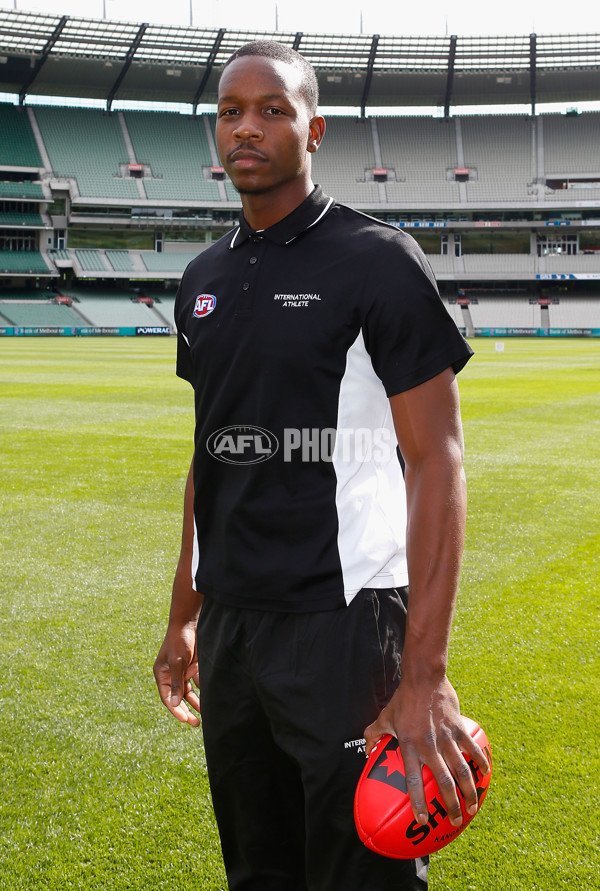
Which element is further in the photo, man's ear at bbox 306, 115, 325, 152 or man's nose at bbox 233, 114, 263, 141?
man's ear at bbox 306, 115, 325, 152

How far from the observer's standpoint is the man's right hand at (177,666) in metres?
2.19

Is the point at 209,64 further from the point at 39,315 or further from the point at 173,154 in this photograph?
the point at 39,315

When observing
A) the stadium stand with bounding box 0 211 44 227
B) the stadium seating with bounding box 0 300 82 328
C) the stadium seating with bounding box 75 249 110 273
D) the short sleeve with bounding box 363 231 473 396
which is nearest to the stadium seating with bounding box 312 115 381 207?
the stadium seating with bounding box 75 249 110 273

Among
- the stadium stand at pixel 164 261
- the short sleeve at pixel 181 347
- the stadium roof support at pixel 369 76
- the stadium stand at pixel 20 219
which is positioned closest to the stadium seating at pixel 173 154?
the stadium stand at pixel 164 261

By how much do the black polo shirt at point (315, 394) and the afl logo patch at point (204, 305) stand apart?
0.01 meters

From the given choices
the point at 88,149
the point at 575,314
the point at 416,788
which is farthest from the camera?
the point at 88,149

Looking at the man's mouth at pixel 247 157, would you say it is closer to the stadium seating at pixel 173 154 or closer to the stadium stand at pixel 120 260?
the stadium stand at pixel 120 260

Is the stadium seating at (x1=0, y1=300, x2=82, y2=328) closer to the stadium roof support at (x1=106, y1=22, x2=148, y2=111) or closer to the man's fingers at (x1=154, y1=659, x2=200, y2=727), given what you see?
the stadium roof support at (x1=106, y1=22, x2=148, y2=111)

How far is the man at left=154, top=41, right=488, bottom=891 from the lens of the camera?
5.22ft

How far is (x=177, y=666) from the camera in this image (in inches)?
86.6

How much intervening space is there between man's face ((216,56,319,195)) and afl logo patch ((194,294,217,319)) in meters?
0.25

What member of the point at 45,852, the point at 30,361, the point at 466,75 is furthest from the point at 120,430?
the point at 466,75

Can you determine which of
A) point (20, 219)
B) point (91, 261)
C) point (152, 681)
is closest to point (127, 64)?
point (20, 219)

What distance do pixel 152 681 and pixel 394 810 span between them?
7.86ft
